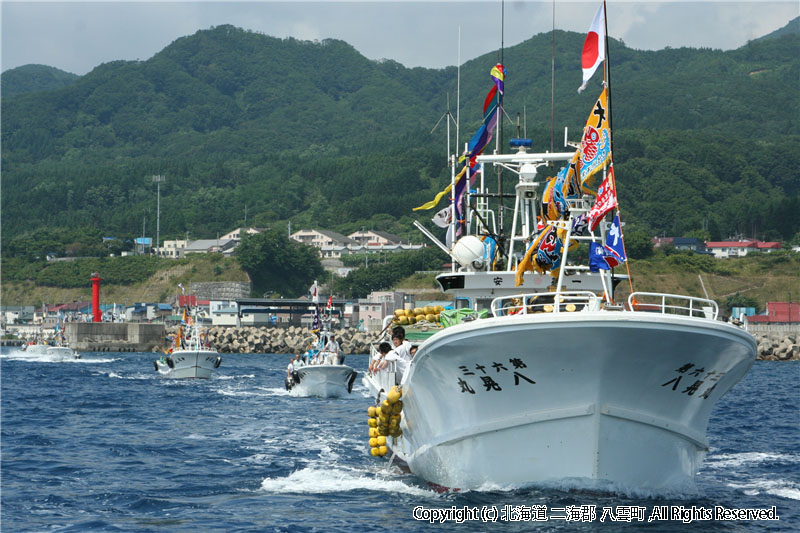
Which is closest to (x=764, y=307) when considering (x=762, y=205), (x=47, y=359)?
(x=762, y=205)

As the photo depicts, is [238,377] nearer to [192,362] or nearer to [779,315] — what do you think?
[192,362]

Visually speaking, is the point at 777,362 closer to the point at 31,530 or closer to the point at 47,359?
the point at 47,359

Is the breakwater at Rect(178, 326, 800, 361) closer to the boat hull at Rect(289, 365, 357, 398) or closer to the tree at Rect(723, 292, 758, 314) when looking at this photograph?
the tree at Rect(723, 292, 758, 314)

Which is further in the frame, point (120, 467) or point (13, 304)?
point (13, 304)

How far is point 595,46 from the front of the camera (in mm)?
17172

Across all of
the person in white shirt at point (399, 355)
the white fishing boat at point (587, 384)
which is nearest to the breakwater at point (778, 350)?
the person in white shirt at point (399, 355)

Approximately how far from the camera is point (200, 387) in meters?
57.3

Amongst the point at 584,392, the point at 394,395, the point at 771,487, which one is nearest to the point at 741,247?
the point at 771,487

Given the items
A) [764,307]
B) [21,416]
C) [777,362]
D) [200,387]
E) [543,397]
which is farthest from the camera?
[764,307]

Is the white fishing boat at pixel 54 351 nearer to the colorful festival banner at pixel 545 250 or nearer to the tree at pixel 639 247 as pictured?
the tree at pixel 639 247

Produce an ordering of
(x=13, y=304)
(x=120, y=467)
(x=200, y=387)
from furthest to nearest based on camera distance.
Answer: (x=13, y=304) → (x=200, y=387) → (x=120, y=467)

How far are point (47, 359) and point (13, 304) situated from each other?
91851 millimetres

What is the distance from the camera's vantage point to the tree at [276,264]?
180 metres

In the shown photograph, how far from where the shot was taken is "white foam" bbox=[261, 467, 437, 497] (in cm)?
2009
